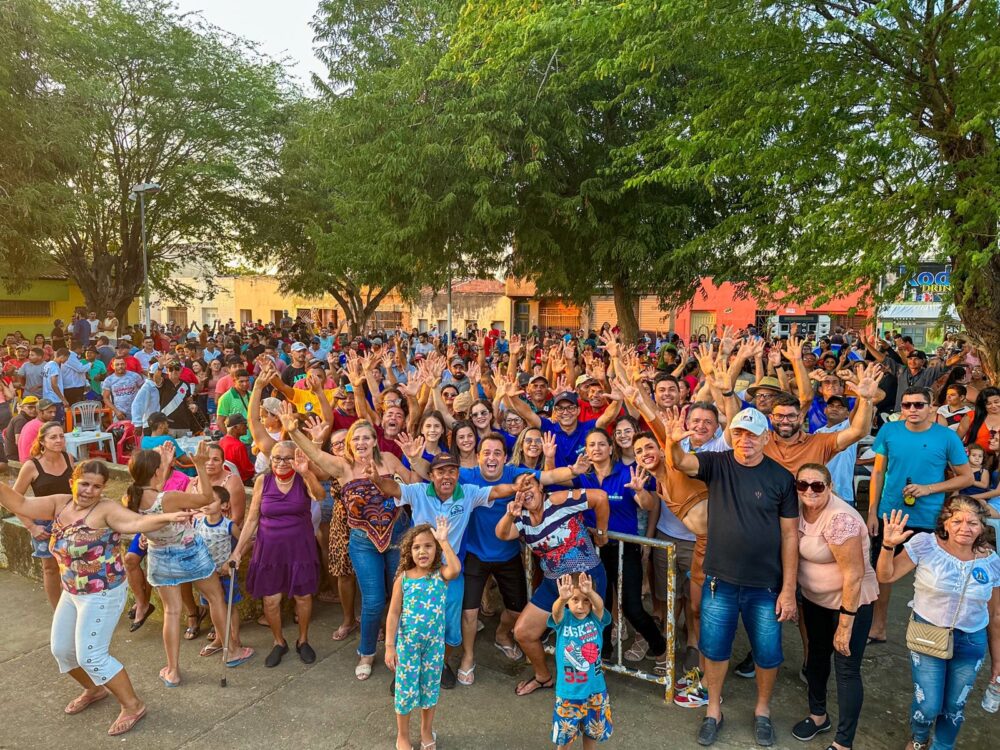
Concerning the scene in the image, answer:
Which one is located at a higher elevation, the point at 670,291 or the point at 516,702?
the point at 670,291

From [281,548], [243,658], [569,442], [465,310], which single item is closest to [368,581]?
[281,548]

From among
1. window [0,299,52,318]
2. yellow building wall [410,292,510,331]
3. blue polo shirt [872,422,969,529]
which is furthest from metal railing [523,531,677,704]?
yellow building wall [410,292,510,331]

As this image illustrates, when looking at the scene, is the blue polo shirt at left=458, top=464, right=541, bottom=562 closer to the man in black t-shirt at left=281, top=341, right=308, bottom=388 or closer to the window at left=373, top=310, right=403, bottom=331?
the man in black t-shirt at left=281, top=341, right=308, bottom=388

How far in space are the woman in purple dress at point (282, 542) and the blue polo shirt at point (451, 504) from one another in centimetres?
84

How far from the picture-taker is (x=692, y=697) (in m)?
3.94

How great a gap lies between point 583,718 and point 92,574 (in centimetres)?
296

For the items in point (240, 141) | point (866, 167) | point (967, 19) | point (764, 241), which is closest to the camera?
point (967, 19)

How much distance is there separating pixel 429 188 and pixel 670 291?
5.61 meters

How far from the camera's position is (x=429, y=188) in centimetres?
→ 1302

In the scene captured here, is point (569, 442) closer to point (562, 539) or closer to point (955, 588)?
point (562, 539)

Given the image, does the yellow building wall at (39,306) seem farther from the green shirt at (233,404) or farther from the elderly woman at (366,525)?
the elderly woman at (366,525)

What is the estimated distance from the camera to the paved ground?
3.66 metres

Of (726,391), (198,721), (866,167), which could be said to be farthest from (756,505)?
(866,167)

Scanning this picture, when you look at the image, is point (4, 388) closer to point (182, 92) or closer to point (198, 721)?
point (198, 721)
